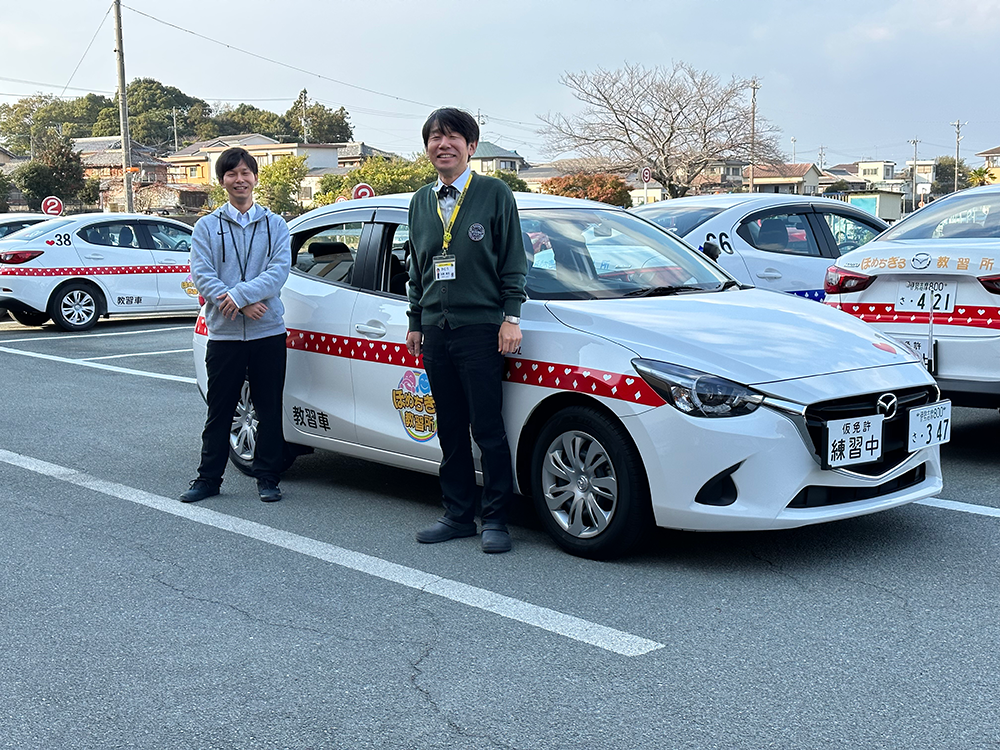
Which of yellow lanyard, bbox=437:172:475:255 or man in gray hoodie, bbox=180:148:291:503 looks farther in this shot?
man in gray hoodie, bbox=180:148:291:503

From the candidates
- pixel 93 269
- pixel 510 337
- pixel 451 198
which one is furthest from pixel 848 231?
pixel 93 269

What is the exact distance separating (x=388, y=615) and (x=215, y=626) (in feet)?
2.06

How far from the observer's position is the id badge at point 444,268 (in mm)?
4848

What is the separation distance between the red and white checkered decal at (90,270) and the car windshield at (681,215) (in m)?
8.14

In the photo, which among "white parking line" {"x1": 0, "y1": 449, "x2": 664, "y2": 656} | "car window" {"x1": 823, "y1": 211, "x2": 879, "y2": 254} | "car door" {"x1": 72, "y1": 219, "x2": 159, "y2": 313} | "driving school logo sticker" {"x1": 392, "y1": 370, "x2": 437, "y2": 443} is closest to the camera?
"white parking line" {"x1": 0, "y1": 449, "x2": 664, "y2": 656}

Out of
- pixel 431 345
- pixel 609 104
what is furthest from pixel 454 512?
pixel 609 104

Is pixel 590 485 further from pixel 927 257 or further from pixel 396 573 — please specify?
pixel 927 257

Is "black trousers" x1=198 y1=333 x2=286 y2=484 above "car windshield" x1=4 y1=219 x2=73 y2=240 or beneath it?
beneath

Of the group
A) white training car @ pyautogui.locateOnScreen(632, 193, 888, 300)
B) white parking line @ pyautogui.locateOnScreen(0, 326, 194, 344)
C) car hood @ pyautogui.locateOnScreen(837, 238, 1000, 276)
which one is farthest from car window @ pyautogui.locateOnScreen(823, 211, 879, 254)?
white parking line @ pyautogui.locateOnScreen(0, 326, 194, 344)

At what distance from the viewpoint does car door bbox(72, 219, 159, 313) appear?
15.1 m

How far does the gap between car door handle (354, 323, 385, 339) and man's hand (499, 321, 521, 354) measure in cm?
96

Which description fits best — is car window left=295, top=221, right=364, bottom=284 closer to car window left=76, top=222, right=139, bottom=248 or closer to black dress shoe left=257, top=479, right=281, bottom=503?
black dress shoe left=257, top=479, right=281, bottom=503

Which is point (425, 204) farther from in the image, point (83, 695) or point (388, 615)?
point (83, 695)

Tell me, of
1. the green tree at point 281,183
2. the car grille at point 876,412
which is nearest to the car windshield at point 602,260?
the car grille at point 876,412
